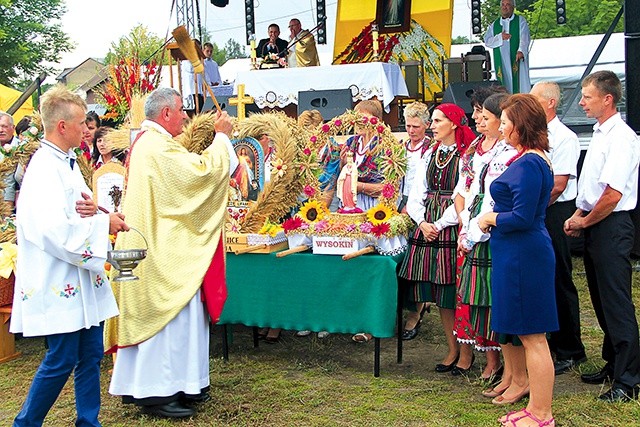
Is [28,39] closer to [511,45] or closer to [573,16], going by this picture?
[573,16]

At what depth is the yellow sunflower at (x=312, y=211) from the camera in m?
4.96

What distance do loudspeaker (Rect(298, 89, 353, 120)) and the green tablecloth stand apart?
3.74m

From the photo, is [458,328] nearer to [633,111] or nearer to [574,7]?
[633,111]

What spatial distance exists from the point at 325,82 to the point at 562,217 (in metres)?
5.76

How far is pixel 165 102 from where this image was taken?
416 centimetres

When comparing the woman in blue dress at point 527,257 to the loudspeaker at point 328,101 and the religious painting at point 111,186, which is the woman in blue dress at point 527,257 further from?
the loudspeaker at point 328,101

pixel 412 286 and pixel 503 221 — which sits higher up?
pixel 503 221

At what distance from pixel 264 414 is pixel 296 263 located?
1092 millimetres

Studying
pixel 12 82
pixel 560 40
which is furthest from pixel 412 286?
pixel 12 82

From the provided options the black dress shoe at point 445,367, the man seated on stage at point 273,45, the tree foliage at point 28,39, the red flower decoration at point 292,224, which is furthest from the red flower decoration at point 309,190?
the tree foliage at point 28,39

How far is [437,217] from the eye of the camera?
477 cm

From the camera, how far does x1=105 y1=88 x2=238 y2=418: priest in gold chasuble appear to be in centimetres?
406

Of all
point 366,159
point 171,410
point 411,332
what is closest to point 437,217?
point 366,159

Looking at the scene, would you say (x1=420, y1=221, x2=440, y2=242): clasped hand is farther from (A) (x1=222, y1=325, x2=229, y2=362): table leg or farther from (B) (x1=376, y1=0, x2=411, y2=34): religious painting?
(B) (x1=376, y1=0, x2=411, y2=34): religious painting
